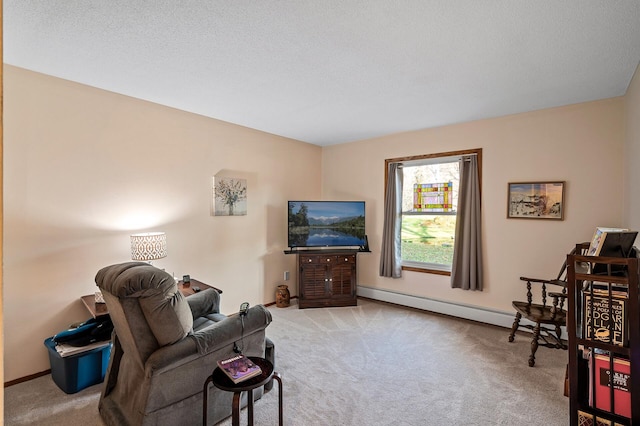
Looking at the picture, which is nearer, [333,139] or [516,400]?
[516,400]

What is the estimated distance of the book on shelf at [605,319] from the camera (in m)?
1.63

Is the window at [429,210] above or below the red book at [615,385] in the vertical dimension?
above

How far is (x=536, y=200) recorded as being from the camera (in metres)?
3.52

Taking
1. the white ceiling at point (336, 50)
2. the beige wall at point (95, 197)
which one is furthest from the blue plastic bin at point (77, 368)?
the white ceiling at point (336, 50)

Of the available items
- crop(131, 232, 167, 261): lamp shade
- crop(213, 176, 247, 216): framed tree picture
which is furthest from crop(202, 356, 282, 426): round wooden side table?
crop(213, 176, 247, 216): framed tree picture

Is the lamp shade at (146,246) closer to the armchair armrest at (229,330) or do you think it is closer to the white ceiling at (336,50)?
the armchair armrest at (229,330)

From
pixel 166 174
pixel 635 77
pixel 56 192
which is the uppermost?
pixel 635 77

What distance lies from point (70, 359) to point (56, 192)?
1.38 metres

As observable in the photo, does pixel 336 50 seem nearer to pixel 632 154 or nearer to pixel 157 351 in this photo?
pixel 157 351

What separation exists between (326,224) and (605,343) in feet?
10.9

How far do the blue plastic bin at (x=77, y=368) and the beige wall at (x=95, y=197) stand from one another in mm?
272

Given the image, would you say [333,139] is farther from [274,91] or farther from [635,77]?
[635,77]

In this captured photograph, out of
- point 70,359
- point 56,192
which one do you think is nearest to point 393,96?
point 56,192

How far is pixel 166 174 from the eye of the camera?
3.43 meters
